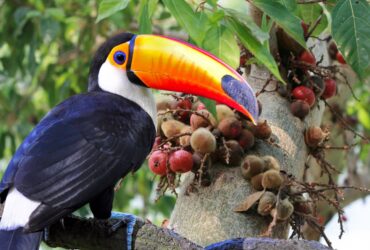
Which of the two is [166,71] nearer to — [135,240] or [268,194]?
[268,194]

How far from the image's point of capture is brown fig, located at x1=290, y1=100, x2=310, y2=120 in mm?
3152

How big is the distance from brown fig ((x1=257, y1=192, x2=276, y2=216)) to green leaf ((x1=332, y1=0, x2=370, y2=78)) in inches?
22.8

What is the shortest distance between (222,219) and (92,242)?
0.51 metres

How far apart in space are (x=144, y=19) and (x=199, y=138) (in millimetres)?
475

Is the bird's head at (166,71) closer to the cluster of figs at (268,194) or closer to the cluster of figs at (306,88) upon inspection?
the cluster of figs at (268,194)

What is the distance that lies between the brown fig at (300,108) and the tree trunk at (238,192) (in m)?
0.02

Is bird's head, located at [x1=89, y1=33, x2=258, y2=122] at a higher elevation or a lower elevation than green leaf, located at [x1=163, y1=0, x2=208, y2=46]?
lower

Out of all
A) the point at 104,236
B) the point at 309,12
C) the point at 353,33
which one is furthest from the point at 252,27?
the point at 104,236

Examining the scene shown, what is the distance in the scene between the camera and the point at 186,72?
2.95 m

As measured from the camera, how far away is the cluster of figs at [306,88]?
3.17 m

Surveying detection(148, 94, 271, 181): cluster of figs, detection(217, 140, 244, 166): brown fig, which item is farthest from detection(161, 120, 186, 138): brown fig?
detection(217, 140, 244, 166): brown fig

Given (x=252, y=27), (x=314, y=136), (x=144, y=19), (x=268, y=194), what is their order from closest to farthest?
(x=252, y=27)
(x=144, y=19)
(x=268, y=194)
(x=314, y=136)

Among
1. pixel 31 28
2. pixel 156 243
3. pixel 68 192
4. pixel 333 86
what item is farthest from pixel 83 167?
A: pixel 31 28

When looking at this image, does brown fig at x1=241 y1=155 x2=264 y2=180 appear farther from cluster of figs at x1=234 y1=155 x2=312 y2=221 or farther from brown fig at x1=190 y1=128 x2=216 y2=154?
brown fig at x1=190 y1=128 x2=216 y2=154
